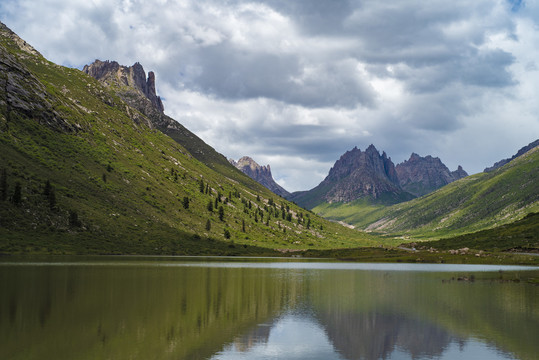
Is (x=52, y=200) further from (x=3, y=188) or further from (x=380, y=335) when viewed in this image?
(x=380, y=335)

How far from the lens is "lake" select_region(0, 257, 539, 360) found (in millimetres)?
30047

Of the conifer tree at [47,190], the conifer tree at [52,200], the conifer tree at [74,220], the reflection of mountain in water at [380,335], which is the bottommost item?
the reflection of mountain in water at [380,335]

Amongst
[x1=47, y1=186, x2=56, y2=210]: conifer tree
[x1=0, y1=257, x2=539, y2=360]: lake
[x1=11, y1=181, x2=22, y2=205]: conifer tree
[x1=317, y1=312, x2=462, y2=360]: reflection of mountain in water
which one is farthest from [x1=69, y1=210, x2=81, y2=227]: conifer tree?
[x1=317, y1=312, x2=462, y2=360]: reflection of mountain in water

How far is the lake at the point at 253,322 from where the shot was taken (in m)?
30.0

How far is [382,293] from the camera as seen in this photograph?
6544cm

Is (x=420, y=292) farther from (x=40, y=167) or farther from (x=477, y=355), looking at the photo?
(x=40, y=167)

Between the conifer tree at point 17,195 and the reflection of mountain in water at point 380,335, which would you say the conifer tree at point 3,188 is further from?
the reflection of mountain in water at point 380,335

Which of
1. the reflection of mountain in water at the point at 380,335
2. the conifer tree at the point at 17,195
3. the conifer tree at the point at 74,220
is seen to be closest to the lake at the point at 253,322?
the reflection of mountain in water at the point at 380,335

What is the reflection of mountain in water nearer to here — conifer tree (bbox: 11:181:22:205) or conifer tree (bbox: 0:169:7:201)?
conifer tree (bbox: 11:181:22:205)

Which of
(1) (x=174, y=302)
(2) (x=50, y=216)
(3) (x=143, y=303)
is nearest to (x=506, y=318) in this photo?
(1) (x=174, y=302)

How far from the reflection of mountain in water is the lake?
9cm

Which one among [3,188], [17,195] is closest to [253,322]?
[17,195]

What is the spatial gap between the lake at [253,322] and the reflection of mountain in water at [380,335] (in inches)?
3.7

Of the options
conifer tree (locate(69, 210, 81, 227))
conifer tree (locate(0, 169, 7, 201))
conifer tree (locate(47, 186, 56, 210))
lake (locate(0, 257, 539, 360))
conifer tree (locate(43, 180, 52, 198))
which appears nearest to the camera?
lake (locate(0, 257, 539, 360))
